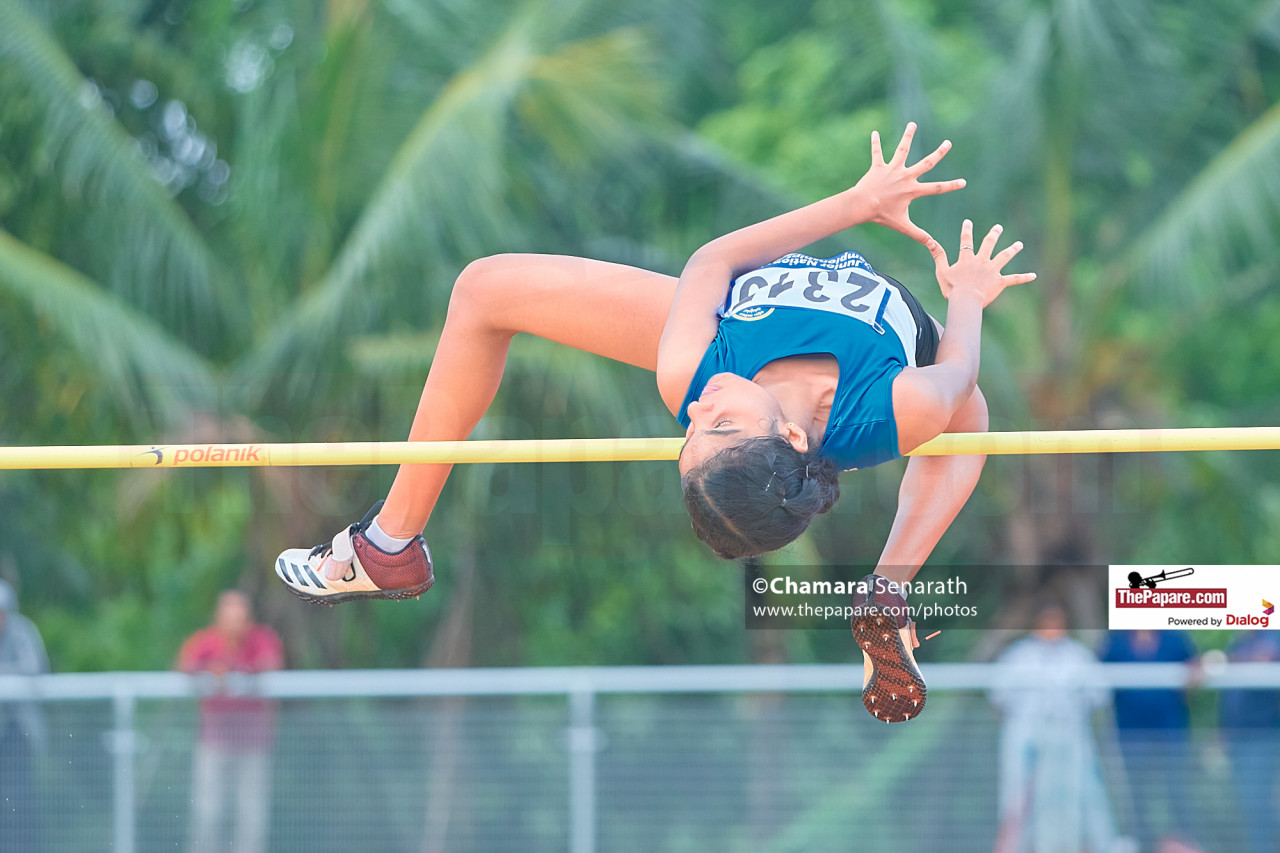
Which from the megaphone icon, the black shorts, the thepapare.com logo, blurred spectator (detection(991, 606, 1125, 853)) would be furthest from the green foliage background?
the black shorts

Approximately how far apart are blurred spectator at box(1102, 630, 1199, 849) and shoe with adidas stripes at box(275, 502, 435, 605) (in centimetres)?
391

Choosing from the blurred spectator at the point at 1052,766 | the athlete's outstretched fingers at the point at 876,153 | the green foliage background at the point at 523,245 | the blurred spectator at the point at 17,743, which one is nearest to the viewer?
the athlete's outstretched fingers at the point at 876,153

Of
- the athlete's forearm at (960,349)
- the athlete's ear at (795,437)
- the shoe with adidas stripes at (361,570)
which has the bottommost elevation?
the shoe with adidas stripes at (361,570)

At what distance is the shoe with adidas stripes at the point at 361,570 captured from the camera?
13.2 feet

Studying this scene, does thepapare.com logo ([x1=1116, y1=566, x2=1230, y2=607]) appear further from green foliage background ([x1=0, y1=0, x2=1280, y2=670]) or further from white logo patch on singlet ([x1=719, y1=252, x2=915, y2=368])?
green foliage background ([x1=0, y1=0, x2=1280, y2=670])

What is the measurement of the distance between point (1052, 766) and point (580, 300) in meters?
3.96

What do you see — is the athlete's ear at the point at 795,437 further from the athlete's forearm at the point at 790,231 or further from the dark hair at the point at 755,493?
the athlete's forearm at the point at 790,231

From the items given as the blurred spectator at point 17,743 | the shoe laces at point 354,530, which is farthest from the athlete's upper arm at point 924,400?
the blurred spectator at point 17,743

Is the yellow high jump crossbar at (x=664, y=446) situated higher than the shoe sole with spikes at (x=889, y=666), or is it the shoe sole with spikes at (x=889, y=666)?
the yellow high jump crossbar at (x=664, y=446)

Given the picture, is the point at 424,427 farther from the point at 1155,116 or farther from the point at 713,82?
the point at 713,82

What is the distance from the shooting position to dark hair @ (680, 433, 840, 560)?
321cm

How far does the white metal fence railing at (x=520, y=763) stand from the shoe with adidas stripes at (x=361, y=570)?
2579 mm

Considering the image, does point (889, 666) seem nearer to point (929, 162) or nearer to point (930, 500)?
point (930, 500)

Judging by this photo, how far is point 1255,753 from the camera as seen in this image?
6527 millimetres
